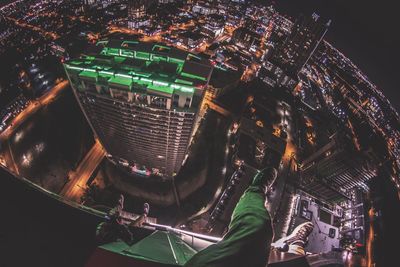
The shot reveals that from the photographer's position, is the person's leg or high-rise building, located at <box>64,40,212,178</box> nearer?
the person's leg

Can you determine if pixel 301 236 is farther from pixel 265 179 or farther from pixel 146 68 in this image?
pixel 146 68

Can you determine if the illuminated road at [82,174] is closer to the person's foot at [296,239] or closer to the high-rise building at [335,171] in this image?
the person's foot at [296,239]

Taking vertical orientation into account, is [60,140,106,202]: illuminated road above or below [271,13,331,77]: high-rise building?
below

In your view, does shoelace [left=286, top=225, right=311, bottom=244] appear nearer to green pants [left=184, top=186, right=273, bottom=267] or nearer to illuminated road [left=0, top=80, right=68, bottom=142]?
green pants [left=184, top=186, right=273, bottom=267]

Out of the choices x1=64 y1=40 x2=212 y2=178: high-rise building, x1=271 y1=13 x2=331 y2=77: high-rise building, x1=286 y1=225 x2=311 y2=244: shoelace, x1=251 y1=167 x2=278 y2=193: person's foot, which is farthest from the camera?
x1=271 y1=13 x2=331 y2=77: high-rise building

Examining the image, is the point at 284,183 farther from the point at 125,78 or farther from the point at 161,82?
the point at 125,78

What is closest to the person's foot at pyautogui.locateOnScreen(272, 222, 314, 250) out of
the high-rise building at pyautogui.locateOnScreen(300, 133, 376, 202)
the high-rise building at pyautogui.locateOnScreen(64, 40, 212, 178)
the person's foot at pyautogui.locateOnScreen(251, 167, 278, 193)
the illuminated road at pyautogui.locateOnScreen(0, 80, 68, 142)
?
the person's foot at pyautogui.locateOnScreen(251, 167, 278, 193)

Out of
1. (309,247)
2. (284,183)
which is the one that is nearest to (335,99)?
(284,183)

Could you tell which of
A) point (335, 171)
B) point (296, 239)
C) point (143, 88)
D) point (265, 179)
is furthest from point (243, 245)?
point (335, 171)

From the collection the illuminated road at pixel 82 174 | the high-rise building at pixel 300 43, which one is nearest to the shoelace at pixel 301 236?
the illuminated road at pixel 82 174
